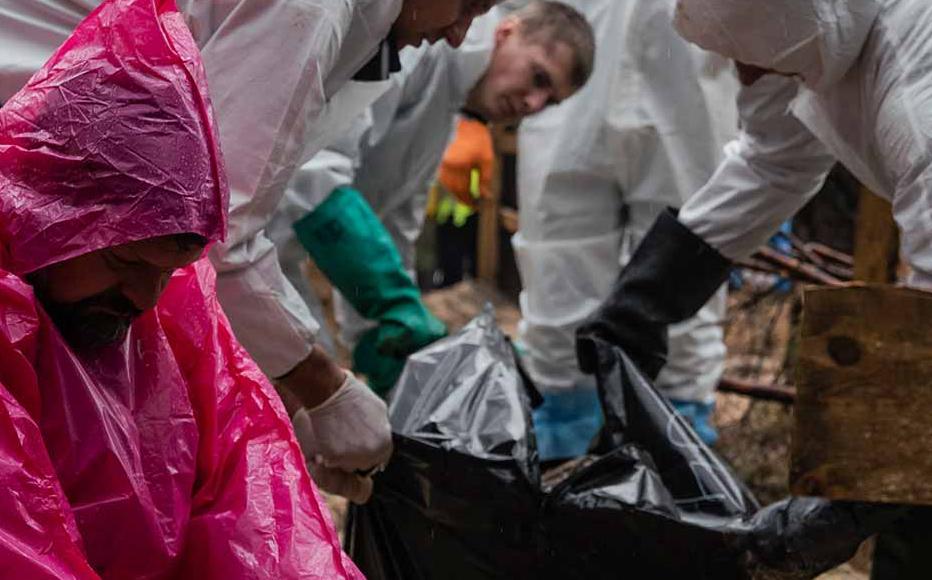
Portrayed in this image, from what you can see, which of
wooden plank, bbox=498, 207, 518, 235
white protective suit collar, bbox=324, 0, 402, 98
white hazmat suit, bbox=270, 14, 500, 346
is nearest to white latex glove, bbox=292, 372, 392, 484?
white protective suit collar, bbox=324, 0, 402, 98

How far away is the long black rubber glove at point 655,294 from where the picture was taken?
2.28 metres

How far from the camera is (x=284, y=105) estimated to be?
5.17 feet

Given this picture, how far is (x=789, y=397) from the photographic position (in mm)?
2984

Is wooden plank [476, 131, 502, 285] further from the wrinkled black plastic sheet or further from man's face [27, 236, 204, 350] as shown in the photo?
man's face [27, 236, 204, 350]

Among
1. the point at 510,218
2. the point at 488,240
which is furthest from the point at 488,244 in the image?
the point at 510,218

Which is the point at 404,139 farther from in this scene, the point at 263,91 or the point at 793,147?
the point at 263,91

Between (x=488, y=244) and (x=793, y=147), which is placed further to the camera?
(x=488, y=244)

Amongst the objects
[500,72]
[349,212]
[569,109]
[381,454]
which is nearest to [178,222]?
[381,454]

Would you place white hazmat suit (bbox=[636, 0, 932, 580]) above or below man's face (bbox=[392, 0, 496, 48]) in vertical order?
below

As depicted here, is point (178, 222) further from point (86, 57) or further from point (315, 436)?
point (315, 436)

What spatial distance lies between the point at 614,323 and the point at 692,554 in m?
0.59

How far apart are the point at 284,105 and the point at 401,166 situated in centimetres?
166

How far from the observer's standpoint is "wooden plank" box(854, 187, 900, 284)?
2914 millimetres

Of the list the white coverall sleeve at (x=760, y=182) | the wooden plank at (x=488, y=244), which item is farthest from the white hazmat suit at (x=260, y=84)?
the wooden plank at (x=488, y=244)
